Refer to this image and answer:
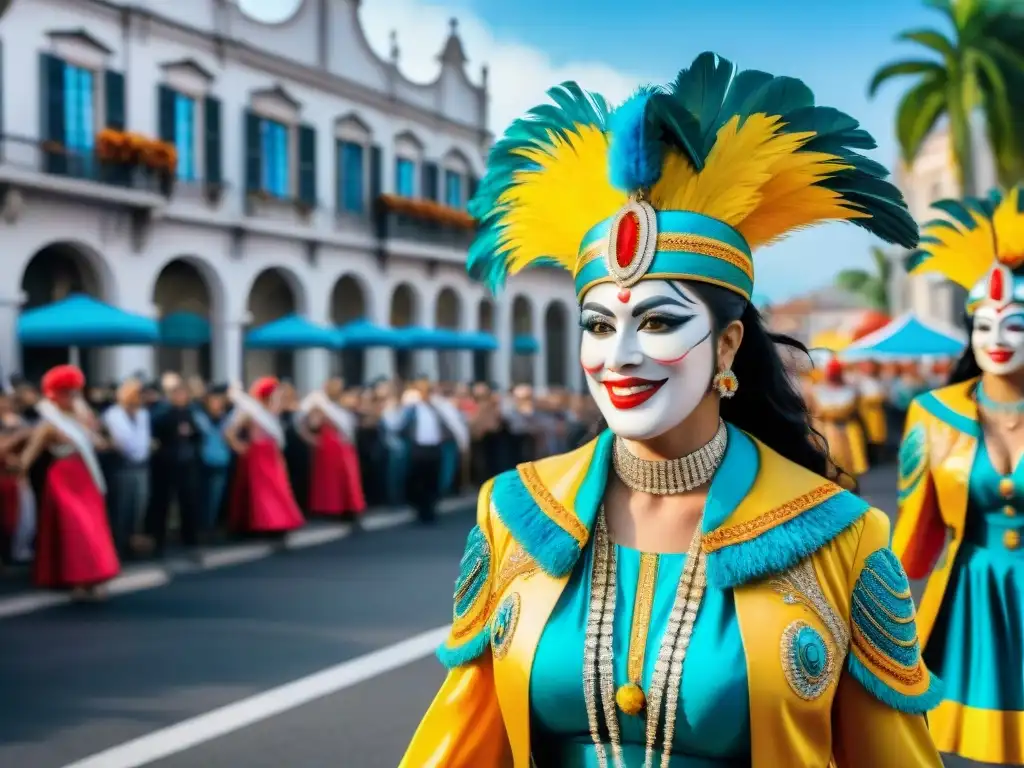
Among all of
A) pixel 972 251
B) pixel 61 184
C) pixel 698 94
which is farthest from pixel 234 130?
pixel 698 94

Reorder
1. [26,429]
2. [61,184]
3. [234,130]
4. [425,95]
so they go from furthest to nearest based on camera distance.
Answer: [425,95], [234,130], [61,184], [26,429]

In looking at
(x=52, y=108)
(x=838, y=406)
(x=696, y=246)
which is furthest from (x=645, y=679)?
(x=52, y=108)

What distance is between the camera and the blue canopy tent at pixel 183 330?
2316 centimetres

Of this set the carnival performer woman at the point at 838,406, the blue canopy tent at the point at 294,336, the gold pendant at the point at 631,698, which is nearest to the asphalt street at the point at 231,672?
the gold pendant at the point at 631,698

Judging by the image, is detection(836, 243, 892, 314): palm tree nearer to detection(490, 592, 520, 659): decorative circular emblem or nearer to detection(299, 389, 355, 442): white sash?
detection(299, 389, 355, 442): white sash

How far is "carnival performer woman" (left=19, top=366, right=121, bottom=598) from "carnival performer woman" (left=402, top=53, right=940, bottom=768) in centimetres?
753

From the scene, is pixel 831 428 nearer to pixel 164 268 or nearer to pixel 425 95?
pixel 164 268

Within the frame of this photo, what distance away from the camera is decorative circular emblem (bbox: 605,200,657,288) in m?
2.47

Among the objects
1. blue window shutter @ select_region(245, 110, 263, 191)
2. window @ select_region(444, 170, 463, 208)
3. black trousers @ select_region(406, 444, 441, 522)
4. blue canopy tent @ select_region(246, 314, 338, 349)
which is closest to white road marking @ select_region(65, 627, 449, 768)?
black trousers @ select_region(406, 444, 441, 522)

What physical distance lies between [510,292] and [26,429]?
2442 cm

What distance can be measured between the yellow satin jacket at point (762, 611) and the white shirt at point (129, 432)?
9.00 m

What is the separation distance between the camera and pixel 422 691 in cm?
679

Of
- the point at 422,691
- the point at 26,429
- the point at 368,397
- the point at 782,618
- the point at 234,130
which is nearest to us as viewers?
the point at 782,618

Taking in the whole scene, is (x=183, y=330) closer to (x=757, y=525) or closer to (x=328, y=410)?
(x=328, y=410)
